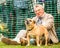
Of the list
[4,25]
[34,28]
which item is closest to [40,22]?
[34,28]

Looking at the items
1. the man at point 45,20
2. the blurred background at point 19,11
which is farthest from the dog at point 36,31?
the blurred background at point 19,11

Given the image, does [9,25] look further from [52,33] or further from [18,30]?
[52,33]

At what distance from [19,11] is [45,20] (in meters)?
0.64

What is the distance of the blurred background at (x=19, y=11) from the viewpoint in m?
8.48

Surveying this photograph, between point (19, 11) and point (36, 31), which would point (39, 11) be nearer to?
point (36, 31)

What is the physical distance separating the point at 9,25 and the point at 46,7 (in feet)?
2.91

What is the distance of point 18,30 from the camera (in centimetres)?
858

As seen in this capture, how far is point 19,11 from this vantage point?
335 inches

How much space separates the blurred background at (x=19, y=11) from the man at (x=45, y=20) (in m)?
0.17

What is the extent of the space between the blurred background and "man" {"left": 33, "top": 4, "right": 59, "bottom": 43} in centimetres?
17

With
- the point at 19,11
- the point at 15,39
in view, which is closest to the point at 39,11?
the point at 19,11

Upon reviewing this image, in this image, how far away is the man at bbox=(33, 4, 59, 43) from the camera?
8.21 meters

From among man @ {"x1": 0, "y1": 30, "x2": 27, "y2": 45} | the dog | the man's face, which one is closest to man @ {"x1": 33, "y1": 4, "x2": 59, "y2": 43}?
the man's face

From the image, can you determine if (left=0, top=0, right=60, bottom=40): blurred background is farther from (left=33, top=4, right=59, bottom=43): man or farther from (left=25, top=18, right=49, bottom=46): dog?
(left=25, top=18, right=49, bottom=46): dog
